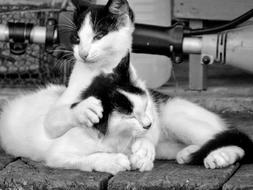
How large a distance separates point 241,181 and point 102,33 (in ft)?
2.58

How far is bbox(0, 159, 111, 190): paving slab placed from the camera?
225 cm

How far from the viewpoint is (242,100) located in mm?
3676

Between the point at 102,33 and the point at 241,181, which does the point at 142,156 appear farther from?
the point at 102,33

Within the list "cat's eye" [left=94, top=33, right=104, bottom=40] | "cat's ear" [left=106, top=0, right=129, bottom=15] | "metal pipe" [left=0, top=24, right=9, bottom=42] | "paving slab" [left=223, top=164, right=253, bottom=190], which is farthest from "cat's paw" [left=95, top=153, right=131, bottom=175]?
"metal pipe" [left=0, top=24, right=9, bottom=42]

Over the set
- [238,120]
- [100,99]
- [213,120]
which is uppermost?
[100,99]

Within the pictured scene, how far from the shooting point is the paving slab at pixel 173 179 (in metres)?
2.21

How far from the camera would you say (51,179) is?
2299mm

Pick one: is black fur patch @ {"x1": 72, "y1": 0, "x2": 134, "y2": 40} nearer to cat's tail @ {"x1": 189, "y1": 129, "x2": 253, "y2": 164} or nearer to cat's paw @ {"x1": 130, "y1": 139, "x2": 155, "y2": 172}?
cat's paw @ {"x1": 130, "y1": 139, "x2": 155, "y2": 172}

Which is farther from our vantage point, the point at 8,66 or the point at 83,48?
the point at 8,66

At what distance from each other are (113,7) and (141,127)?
58cm

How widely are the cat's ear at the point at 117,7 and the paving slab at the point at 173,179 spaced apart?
67 cm

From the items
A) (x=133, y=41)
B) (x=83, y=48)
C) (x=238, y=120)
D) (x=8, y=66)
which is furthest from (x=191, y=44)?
(x=8, y=66)

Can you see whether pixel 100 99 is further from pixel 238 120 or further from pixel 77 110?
pixel 238 120

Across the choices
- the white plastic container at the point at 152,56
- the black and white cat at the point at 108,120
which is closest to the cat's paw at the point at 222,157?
the black and white cat at the point at 108,120
